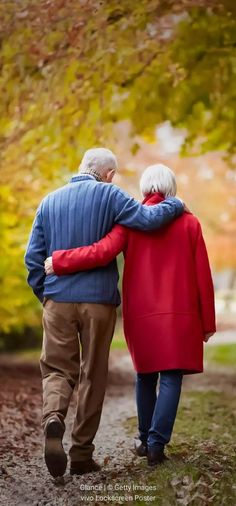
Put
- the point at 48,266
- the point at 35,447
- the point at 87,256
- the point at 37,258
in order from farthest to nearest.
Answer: the point at 35,447 → the point at 37,258 → the point at 48,266 → the point at 87,256

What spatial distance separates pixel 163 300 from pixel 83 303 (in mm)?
455

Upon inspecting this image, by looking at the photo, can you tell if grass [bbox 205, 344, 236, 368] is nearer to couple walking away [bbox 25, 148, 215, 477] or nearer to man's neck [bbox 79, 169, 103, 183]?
couple walking away [bbox 25, 148, 215, 477]

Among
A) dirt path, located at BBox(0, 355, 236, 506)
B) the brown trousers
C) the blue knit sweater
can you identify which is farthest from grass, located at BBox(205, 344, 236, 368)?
the blue knit sweater

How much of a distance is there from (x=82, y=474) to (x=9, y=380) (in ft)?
18.2

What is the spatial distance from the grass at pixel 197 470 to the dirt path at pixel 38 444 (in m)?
0.26

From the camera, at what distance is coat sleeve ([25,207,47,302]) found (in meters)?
4.75

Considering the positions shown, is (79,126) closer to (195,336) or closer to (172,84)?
(172,84)

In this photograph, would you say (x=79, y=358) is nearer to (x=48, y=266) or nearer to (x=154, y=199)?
(x=48, y=266)

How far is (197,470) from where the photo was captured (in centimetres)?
432

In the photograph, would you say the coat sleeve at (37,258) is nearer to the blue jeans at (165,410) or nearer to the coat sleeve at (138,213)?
the coat sleeve at (138,213)

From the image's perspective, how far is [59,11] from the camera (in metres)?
6.04

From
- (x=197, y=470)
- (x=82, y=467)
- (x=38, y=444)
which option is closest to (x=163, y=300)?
(x=197, y=470)

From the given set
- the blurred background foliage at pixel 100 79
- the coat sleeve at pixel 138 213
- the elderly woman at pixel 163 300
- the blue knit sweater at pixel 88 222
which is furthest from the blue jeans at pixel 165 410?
the blurred background foliage at pixel 100 79

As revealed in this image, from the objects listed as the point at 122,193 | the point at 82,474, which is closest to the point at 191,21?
the point at 122,193
